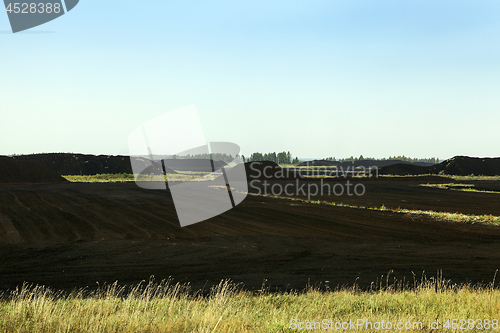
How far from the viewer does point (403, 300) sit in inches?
283

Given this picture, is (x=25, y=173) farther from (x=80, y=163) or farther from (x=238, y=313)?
(x=238, y=313)

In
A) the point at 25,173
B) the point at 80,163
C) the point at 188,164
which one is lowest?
the point at 188,164

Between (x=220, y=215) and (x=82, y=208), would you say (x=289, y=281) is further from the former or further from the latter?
(x=82, y=208)

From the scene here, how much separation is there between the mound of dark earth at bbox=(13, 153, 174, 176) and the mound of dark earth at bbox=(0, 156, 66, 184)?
39.6 meters

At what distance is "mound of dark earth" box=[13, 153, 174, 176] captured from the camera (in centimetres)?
10822

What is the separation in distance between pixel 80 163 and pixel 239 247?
111478 mm

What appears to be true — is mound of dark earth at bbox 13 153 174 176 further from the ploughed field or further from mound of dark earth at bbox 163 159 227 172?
the ploughed field

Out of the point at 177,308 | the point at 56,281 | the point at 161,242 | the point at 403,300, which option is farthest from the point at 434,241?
the point at 56,281

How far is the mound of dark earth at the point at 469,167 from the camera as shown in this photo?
333 ft

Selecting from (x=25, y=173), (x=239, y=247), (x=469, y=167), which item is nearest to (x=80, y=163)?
(x=25, y=173)

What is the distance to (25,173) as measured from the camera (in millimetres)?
66562

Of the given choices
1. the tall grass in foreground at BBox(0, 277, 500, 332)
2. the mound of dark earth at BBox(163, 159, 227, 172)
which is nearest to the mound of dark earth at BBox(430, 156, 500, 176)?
the mound of dark earth at BBox(163, 159, 227, 172)

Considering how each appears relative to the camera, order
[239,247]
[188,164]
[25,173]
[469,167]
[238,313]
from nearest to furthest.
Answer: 1. [238,313]
2. [239,247]
3. [25,173]
4. [469,167]
5. [188,164]

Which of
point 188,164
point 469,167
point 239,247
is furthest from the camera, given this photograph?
point 188,164
